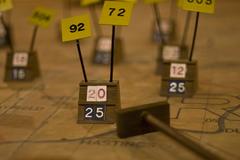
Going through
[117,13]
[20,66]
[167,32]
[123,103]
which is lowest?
[123,103]

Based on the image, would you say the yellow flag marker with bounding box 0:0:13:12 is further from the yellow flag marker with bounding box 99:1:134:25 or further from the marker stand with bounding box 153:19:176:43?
the marker stand with bounding box 153:19:176:43

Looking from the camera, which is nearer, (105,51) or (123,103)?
(123,103)

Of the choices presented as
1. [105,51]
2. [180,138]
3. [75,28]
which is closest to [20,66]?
[105,51]

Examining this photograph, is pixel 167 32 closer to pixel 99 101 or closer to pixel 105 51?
pixel 105 51

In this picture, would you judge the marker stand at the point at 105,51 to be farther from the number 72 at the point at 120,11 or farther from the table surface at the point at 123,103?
the number 72 at the point at 120,11

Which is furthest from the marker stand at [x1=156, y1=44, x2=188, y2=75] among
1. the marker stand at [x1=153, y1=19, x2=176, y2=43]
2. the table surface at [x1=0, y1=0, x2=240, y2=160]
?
the marker stand at [x1=153, y1=19, x2=176, y2=43]

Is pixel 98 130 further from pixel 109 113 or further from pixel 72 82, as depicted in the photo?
pixel 72 82

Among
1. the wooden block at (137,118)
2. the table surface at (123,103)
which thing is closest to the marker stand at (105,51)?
the table surface at (123,103)
